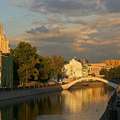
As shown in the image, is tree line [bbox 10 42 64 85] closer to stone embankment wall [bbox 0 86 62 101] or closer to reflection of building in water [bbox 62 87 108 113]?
stone embankment wall [bbox 0 86 62 101]

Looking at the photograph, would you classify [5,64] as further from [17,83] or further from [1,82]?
[17,83]

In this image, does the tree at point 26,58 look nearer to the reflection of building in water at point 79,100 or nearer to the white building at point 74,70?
the reflection of building in water at point 79,100

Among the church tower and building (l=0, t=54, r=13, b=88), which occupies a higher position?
the church tower

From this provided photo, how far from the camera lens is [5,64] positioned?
84.6 m

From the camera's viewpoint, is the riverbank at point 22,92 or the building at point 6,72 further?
the building at point 6,72

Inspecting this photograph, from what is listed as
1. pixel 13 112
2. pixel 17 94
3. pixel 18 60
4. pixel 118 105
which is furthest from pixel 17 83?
pixel 118 105

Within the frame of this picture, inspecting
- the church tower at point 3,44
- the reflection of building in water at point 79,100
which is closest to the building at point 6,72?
the church tower at point 3,44

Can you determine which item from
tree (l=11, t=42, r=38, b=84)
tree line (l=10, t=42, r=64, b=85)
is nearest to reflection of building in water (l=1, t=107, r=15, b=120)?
tree line (l=10, t=42, r=64, b=85)

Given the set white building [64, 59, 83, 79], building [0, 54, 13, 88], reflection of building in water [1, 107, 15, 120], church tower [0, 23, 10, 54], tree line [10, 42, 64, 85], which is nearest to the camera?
reflection of building in water [1, 107, 15, 120]

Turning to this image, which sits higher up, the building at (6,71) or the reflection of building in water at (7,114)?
the building at (6,71)

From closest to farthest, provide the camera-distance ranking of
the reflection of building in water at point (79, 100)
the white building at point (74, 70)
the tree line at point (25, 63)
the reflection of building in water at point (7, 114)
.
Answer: the reflection of building in water at point (7, 114)
the reflection of building in water at point (79, 100)
the tree line at point (25, 63)
the white building at point (74, 70)

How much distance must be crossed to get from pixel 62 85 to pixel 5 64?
37156mm

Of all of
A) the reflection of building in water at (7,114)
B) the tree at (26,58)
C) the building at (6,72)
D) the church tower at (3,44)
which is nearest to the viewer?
the reflection of building in water at (7,114)

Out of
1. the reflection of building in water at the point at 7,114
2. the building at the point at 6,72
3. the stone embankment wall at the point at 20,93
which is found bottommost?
the reflection of building in water at the point at 7,114
